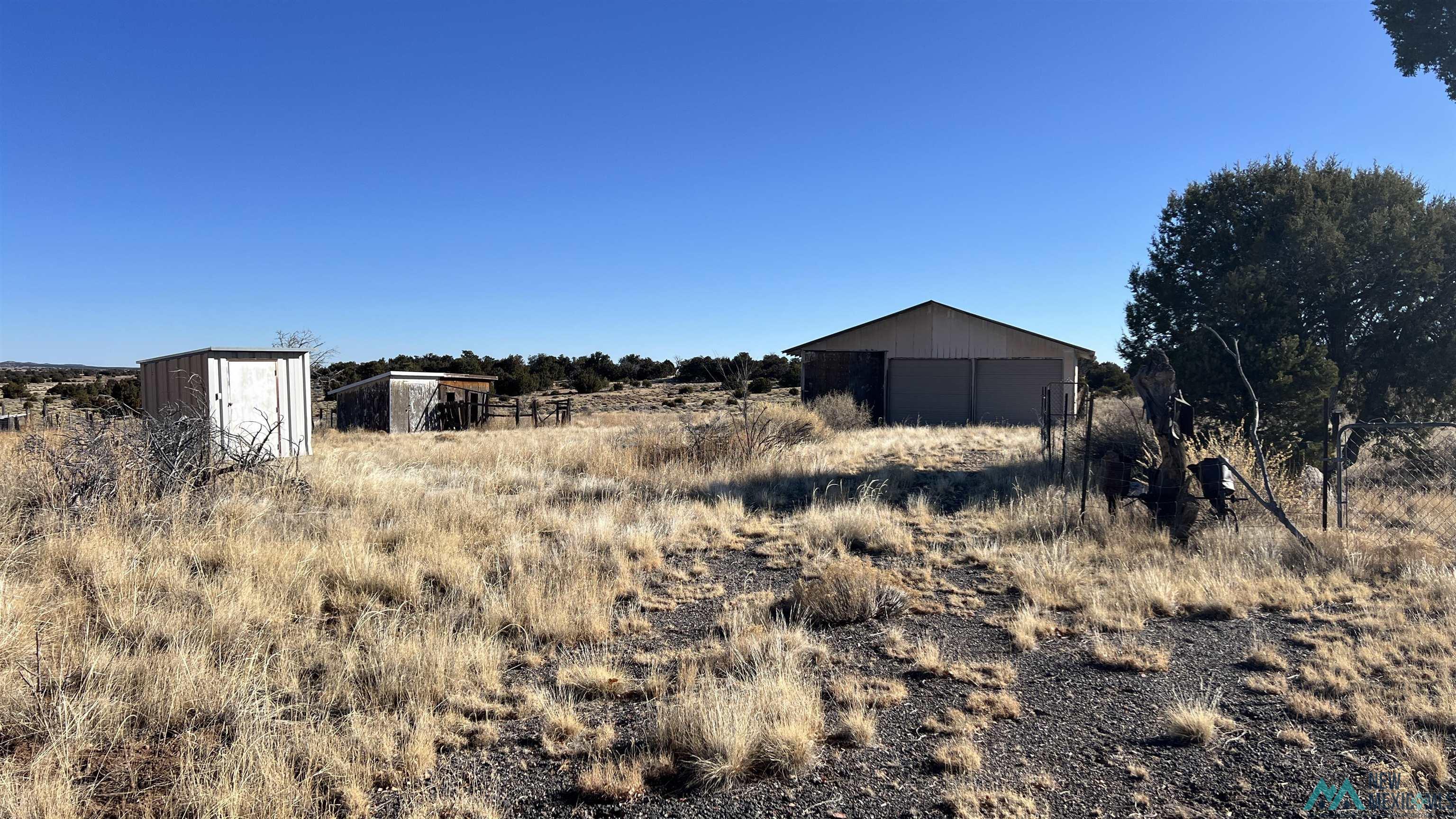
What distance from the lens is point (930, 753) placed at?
3504 millimetres

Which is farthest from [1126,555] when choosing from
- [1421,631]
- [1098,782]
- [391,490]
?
[391,490]

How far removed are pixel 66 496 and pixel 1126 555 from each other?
391 inches

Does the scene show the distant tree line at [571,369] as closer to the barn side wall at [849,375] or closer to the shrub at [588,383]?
the shrub at [588,383]

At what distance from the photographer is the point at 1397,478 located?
35.4 feet

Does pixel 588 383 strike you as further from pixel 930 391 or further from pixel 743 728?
pixel 743 728

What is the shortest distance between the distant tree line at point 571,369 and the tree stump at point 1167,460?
122 ft

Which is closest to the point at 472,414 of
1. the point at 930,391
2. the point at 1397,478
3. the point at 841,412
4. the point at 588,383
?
the point at 841,412

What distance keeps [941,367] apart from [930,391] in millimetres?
867

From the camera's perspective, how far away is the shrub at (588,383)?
47.3 m

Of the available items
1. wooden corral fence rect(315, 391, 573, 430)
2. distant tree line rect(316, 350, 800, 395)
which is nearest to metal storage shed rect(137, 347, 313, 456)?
wooden corral fence rect(315, 391, 573, 430)

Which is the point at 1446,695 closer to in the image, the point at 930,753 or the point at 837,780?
the point at 930,753

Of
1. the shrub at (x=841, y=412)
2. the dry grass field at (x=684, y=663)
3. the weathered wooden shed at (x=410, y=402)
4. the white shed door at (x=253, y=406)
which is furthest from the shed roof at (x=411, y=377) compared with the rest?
the dry grass field at (x=684, y=663)

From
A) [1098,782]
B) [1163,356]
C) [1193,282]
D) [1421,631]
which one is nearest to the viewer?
[1098,782]

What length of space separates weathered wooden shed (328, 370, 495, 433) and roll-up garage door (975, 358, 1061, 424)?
17.4 m
